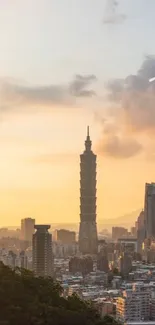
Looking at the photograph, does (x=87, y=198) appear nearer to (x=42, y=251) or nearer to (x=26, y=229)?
(x=26, y=229)

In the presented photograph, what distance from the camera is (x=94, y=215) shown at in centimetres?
4356

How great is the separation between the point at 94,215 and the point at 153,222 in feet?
11.2

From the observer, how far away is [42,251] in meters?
27.3

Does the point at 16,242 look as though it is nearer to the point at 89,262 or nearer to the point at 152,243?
the point at 152,243

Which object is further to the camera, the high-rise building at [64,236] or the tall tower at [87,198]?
the high-rise building at [64,236]

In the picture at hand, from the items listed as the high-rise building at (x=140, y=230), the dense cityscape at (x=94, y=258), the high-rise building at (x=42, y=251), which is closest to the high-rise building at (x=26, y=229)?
the dense cityscape at (x=94, y=258)

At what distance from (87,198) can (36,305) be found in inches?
1521

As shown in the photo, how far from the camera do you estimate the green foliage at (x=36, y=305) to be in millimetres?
4770

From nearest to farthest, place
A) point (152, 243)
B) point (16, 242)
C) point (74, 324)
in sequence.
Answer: point (74, 324) < point (152, 243) < point (16, 242)

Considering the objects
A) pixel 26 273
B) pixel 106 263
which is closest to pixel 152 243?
pixel 106 263

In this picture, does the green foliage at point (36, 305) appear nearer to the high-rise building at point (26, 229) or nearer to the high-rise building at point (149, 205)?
the high-rise building at point (149, 205)

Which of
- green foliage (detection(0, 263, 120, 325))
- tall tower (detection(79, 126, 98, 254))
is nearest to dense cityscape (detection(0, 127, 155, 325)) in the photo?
tall tower (detection(79, 126, 98, 254))

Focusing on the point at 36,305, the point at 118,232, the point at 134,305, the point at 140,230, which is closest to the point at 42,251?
the point at 134,305

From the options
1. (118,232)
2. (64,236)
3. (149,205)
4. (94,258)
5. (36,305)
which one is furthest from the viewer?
(118,232)
